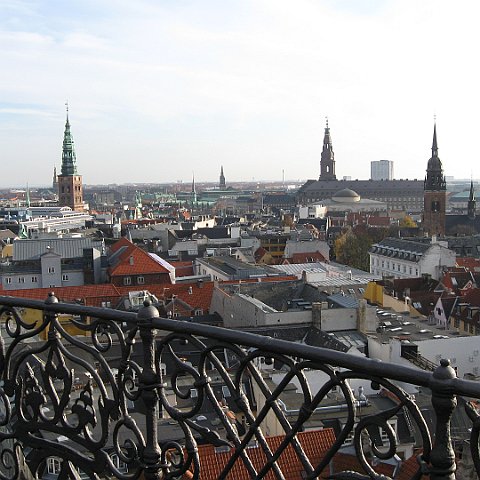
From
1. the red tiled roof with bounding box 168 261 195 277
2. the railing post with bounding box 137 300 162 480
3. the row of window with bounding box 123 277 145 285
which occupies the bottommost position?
the red tiled roof with bounding box 168 261 195 277

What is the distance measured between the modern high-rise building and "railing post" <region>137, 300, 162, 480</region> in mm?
95526

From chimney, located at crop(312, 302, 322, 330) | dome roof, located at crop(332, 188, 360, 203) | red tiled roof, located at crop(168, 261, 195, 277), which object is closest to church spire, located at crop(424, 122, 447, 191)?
red tiled roof, located at crop(168, 261, 195, 277)

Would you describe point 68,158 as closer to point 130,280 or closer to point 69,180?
point 69,180

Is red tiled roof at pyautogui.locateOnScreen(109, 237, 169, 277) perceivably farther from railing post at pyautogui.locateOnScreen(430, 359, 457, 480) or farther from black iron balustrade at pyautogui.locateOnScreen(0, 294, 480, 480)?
railing post at pyautogui.locateOnScreen(430, 359, 457, 480)

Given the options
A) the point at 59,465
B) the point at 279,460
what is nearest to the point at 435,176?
the point at 279,460

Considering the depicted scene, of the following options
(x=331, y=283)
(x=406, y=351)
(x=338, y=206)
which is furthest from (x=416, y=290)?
(x=338, y=206)

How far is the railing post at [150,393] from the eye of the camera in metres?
3.17

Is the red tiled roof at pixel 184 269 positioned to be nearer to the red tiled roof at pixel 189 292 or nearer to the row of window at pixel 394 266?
the red tiled roof at pixel 189 292

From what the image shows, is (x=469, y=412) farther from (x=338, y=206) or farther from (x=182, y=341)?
(x=338, y=206)

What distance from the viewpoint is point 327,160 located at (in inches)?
6152

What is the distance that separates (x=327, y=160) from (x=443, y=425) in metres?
156

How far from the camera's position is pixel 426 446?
232 centimetres

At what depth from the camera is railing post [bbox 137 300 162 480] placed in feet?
10.4

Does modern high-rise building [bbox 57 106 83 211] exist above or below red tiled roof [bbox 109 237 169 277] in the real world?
above
